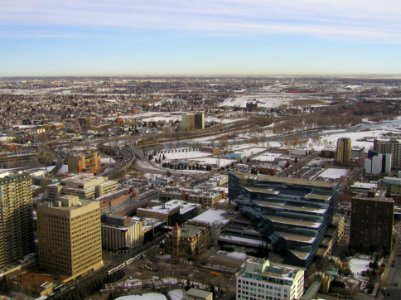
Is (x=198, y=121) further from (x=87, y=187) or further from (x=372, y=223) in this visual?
(x=372, y=223)

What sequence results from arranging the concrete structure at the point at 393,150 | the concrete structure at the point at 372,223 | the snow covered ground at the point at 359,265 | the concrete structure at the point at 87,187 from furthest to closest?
1. the concrete structure at the point at 393,150
2. the concrete structure at the point at 87,187
3. the concrete structure at the point at 372,223
4. the snow covered ground at the point at 359,265

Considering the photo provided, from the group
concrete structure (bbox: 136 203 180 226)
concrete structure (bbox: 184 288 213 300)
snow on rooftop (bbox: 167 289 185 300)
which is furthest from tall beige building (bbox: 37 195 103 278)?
concrete structure (bbox: 136 203 180 226)

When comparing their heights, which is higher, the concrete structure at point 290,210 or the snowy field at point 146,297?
the concrete structure at point 290,210

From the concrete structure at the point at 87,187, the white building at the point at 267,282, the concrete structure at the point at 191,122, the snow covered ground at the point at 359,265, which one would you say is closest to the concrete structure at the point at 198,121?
the concrete structure at the point at 191,122

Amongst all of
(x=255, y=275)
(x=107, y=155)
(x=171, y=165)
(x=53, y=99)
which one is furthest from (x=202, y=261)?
(x=53, y=99)

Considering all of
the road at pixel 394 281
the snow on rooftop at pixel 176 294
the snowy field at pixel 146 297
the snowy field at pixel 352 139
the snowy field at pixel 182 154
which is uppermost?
the snowy field at pixel 352 139

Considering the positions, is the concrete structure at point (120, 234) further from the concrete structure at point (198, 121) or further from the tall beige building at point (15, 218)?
the concrete structure at point (198, 121)

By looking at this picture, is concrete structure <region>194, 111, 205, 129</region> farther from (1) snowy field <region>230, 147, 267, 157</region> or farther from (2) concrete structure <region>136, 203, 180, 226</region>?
(2) concrete structure <region>136, 203, 180, 226</region>
